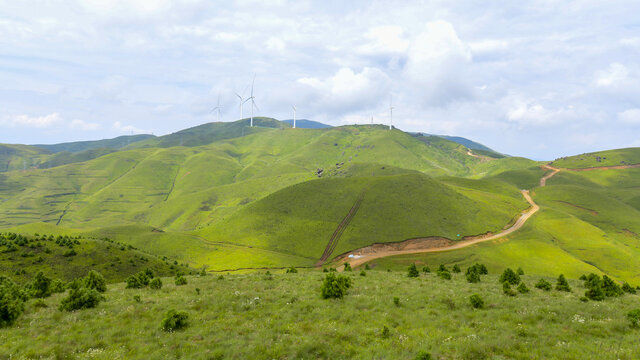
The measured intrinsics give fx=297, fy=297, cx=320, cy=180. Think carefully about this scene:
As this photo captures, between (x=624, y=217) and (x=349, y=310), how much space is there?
250m

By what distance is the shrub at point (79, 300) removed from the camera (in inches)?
1038

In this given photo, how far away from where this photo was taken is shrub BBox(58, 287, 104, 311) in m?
26.4

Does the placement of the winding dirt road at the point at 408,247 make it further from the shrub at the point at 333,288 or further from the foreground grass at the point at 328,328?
the foreground grass at the point at 328,328

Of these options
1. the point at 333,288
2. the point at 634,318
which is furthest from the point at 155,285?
the point at 634,318

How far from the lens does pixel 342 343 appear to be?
2061cm

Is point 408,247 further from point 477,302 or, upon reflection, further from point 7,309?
point 7,309

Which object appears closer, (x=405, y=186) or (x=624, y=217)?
(x=405, y=186)

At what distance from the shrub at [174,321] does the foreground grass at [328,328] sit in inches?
28.5

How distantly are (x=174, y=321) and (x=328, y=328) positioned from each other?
469 inches

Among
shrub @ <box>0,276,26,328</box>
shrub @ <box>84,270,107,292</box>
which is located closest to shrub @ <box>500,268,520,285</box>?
shrub @ <box>84,270,107,292</box>

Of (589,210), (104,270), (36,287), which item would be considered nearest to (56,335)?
(36,287)

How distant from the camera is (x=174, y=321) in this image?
22922mm

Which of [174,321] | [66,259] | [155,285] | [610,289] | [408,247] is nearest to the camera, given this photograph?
[174,321]

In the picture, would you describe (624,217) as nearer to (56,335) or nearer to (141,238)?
(56,335)
